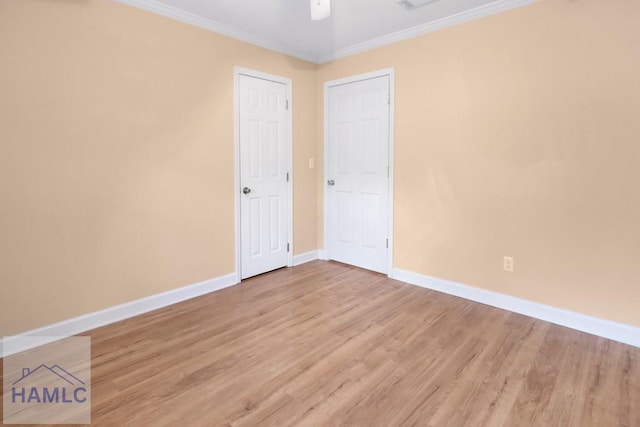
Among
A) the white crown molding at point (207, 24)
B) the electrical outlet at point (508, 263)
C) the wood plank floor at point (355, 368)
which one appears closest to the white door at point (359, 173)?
the white crown molding at point (207, 24)

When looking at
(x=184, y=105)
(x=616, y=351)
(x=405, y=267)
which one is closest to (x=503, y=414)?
(x=616, y=351)

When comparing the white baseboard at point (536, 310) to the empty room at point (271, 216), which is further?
the white baseboard at point (536, 310)

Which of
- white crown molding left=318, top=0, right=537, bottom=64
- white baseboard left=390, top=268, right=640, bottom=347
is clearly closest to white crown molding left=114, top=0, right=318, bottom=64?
white crown molding left=318, top=0, right=537, bottom=64

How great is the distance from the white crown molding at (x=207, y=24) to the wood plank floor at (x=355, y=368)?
97.9 inches

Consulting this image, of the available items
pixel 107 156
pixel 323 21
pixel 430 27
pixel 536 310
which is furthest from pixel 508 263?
pixel 107 156

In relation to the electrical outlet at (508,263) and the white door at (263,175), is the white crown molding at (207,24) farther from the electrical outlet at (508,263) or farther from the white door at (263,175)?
the electrical outlet at (508,263)

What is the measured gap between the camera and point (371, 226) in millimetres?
3900

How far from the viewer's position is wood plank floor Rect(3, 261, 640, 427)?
1.72 meters

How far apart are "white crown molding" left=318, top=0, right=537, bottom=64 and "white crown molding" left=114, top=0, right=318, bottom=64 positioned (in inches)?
19.4

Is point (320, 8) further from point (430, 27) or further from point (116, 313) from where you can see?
point (116, 313)

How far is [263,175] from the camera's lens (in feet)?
12.3

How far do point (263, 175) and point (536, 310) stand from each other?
2.84 m

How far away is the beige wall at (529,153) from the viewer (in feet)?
7.72

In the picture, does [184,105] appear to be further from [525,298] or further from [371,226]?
[525,298]
